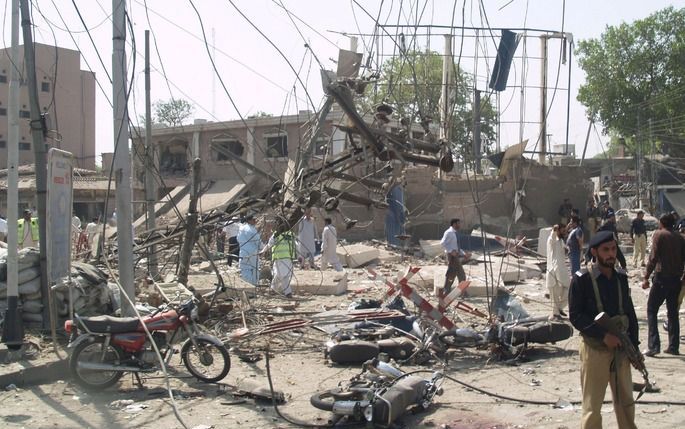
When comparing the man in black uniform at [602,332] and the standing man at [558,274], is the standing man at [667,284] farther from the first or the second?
the man in black uniform at [602,332]

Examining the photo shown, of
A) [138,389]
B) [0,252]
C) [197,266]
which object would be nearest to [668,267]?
[138,389]

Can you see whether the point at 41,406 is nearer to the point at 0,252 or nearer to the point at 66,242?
the point at 66,242

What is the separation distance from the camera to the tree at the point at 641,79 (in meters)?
45.0

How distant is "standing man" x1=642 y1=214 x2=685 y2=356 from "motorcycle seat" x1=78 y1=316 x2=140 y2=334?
19.2 feet

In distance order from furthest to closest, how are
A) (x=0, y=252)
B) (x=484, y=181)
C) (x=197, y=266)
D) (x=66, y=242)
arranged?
(x=484, y=181)
(x=197, y=266)
(x=0, y=252)
(x=66, y=242)

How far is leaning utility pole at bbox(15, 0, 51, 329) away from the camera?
8.67 m

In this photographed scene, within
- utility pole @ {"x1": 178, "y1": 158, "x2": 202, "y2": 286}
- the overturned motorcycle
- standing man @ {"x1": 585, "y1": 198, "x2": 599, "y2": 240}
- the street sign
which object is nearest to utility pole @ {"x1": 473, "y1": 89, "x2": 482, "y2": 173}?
utility pole @ {"x1": 178, "y1": 158, "x2": 202, "y2": 286}

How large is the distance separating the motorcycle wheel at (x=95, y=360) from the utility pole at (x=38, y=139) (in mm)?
1890

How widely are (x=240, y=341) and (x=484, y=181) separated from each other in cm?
1794

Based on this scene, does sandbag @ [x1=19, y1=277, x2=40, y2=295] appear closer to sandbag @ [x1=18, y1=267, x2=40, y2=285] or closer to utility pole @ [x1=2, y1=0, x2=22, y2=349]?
sandbag @ [x1=18, y1=267, x2=40, y2=285]

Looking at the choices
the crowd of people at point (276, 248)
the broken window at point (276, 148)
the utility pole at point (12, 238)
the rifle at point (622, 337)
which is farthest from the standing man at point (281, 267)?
the rifle at point (622, 337)

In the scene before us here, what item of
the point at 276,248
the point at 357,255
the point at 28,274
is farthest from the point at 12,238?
the point at 357,255

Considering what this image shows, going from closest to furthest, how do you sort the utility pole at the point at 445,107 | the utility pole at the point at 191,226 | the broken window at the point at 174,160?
the utility pole at the point at 191,226
the utility pole at the point at 445,107
the broken window at the point at 174,160

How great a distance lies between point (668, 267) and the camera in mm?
8406
